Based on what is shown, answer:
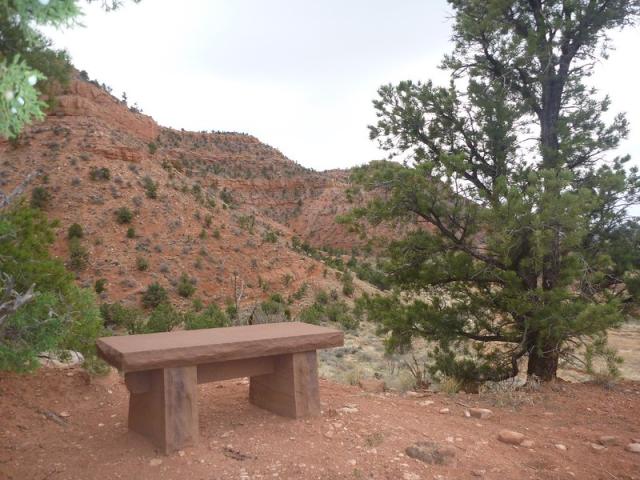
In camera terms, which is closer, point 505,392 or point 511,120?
point 505,392

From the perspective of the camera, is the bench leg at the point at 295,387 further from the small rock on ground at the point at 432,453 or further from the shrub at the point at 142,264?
the shrub at the point at 142,264

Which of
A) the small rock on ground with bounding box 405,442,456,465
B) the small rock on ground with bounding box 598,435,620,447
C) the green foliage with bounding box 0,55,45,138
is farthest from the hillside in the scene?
the green foliage with bounding box 0,55,45,138

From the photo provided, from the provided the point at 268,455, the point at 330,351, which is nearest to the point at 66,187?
the point at 330,351

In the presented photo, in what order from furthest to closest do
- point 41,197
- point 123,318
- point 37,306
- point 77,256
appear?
point 41,197 < point 77,256 < point 123,318 < point 37,306

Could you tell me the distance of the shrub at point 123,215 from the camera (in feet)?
67.8

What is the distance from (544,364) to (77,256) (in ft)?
51.9

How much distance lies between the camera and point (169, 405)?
14.1 ft

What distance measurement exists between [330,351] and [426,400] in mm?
6958

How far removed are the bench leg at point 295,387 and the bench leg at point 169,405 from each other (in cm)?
96

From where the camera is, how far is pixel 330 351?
42.2 feet

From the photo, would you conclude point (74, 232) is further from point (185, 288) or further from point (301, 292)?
point (301, 292)

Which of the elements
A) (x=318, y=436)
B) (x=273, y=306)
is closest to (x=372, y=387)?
(x=318, y=436)

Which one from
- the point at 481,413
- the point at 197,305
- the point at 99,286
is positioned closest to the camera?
the point at 481,413

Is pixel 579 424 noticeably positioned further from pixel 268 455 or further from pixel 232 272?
pixel 232 272
